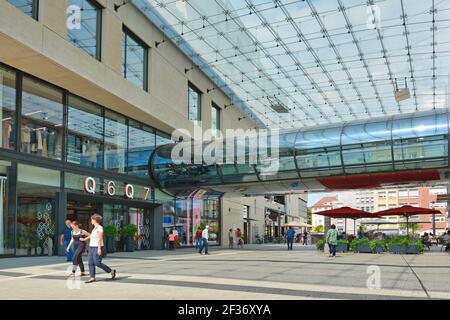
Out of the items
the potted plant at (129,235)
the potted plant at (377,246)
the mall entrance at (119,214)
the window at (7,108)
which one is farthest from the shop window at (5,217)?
the potted plant at (377,246)

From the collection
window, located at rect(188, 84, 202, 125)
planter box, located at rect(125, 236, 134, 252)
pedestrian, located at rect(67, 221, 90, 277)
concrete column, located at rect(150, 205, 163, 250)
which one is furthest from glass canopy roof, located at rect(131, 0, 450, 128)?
pedestrian, located at rect(67, 221, 90, 277)

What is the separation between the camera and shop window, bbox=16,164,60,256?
1938 cm

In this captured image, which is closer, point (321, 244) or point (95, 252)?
→ point (95, 252)

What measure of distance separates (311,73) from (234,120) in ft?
37.5

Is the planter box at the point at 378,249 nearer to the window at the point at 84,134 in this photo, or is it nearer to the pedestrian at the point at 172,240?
the pedestrian at the point at 172,240

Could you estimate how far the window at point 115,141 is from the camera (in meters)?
25.2

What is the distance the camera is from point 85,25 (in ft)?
73.4

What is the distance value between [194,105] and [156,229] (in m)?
9.66

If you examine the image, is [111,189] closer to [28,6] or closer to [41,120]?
[41,120]

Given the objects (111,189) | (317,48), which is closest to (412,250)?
(317,48)

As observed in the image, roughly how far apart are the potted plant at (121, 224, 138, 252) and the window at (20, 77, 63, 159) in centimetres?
514

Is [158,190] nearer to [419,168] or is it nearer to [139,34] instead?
[139,34]

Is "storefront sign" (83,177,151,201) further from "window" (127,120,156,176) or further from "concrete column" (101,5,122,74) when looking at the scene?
"concrete column" (101,5,122,74)
